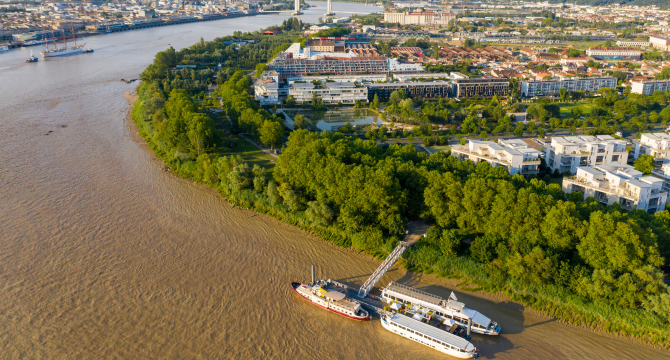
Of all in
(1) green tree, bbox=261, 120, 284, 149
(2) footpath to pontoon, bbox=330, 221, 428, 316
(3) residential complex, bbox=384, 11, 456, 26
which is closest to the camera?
(2) footpath to pontoon, bbox=330, 221, 428, 316

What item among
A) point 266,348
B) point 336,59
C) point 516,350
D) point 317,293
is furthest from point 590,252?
point 336,59

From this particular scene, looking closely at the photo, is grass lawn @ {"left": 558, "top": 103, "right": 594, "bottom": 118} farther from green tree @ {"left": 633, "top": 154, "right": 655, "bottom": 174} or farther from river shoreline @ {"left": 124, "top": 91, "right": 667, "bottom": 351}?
river shoreline @ {"left": 124, "top": 91, "right": 667, "bottom": 351}

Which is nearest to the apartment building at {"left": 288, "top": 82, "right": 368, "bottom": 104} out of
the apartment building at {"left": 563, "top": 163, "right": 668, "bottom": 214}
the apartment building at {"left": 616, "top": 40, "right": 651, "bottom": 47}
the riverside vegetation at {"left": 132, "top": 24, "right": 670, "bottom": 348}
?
the riverside vegetation at {"left": 132, "top": 24, "right": 670, "bottom": 348}

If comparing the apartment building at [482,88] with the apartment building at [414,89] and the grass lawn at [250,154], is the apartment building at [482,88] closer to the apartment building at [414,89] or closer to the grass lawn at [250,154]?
the apartment building at [414,89]

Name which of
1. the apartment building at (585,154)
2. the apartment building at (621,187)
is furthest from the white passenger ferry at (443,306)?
the apartment building at (585,154)

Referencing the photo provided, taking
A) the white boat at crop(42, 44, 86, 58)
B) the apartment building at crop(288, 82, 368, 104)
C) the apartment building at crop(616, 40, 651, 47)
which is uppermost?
the apartment building at crop(616, 40, 651, 47)

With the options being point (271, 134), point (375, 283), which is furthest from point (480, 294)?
point (271, 134)

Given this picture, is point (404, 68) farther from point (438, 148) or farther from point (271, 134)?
point (271, 134)

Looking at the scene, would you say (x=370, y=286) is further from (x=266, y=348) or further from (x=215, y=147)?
(x=215, y=147)
